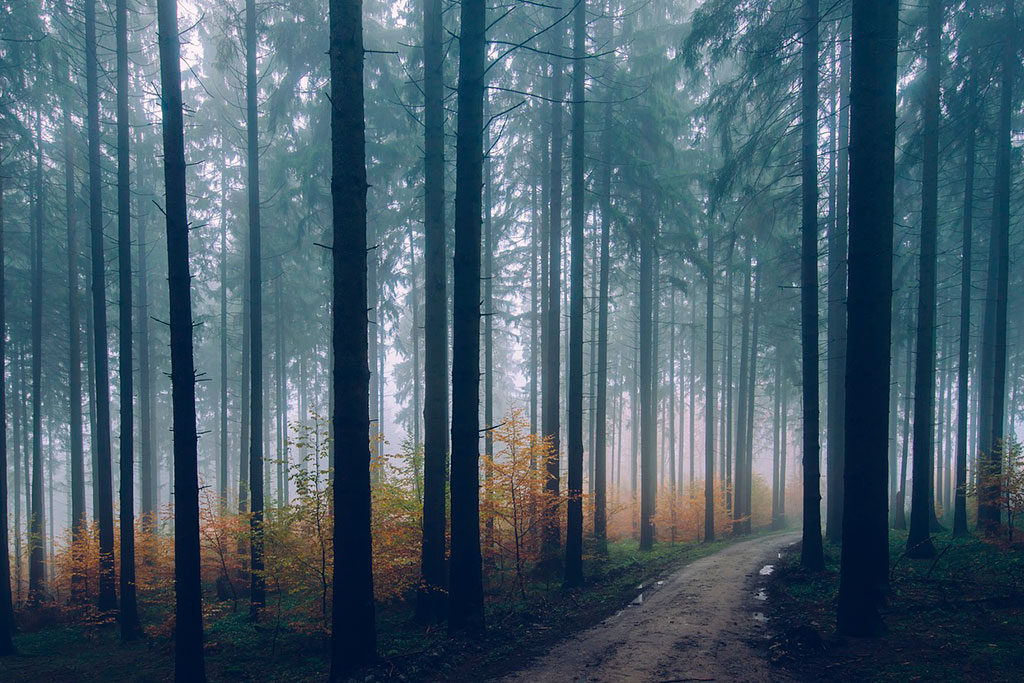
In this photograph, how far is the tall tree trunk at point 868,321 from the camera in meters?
7.02

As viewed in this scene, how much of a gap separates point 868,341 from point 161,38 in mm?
10728

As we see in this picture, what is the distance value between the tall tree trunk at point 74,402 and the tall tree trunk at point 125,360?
3397 mm

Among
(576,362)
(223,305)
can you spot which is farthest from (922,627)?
(223,305)

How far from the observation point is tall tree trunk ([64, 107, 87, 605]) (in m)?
14.5

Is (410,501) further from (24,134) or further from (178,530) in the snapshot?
(24,134)

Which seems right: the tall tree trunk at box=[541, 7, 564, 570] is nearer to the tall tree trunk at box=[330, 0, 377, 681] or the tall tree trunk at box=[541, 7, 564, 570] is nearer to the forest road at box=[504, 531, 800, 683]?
the forest road at box=[504, 531, 800, 683]

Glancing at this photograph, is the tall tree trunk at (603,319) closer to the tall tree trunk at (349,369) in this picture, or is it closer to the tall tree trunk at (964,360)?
the tall tree trunk at (964,360)

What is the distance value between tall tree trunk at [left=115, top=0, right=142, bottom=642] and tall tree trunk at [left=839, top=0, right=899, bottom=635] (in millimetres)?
12924

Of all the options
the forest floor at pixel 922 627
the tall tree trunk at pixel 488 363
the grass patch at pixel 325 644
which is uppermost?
the tall tree trunk at pixel 488 363

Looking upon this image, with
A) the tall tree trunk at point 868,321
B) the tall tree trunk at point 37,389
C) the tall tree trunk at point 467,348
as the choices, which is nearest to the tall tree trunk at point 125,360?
the tall tree trunk at point 37,389

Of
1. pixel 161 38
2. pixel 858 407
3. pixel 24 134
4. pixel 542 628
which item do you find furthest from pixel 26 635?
pixel 858 407

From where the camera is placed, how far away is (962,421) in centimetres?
1531

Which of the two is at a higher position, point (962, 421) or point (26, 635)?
point (962, 421)

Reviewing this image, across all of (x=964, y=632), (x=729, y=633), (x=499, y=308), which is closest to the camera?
(x=964, y=632)
